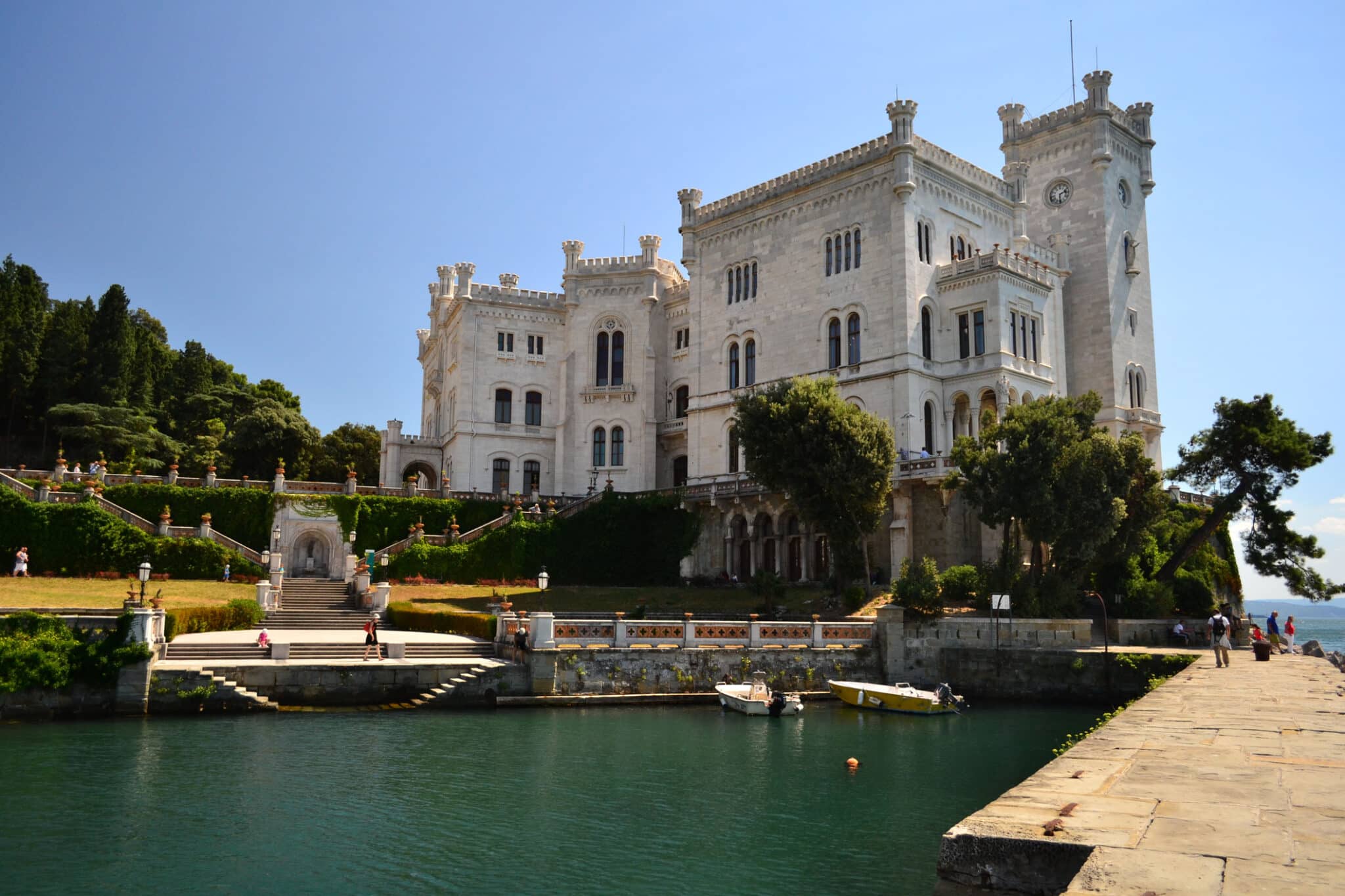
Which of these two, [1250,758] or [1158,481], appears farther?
[1158,481]

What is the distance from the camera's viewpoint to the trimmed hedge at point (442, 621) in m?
32.1

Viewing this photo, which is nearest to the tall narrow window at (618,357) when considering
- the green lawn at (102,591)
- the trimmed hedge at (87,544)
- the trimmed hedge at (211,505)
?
the trimmed hedge at (211,505)

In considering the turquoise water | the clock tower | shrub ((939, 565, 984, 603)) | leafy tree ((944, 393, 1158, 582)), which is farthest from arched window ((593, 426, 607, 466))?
the turquoise water

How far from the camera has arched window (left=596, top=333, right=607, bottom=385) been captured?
204ft

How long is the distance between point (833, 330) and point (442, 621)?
82.2 ft

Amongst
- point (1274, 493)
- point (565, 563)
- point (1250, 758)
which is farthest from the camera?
point (565, 563)

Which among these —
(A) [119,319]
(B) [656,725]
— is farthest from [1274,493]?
(A) [119,319]

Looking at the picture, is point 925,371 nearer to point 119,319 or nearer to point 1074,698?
point 1074,698

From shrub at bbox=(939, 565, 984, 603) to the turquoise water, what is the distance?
1077 centimetres

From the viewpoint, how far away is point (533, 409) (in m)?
63.1

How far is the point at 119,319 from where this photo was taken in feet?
229

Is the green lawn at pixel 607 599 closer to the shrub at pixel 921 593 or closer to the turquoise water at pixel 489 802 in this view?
the shrub at pixel 921 593

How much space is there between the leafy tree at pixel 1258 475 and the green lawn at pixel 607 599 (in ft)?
52.4

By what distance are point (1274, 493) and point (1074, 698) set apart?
16776mm
